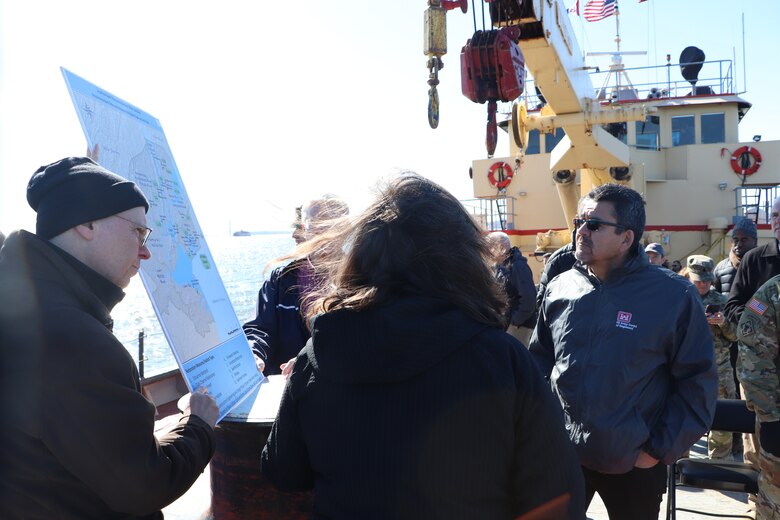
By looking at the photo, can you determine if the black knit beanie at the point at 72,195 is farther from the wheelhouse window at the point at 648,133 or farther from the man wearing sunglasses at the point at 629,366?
the wheelhouse window at the point at 648,133

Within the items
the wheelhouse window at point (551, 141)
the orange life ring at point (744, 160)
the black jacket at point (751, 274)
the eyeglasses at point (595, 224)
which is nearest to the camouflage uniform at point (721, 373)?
the black jacket at point (751, 274)

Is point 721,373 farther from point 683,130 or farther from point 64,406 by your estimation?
point 683,130

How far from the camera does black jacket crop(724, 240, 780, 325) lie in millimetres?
4461

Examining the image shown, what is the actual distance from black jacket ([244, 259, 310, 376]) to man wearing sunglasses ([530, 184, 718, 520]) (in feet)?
4.41

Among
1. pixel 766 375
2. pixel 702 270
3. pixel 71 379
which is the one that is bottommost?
pixel 766 375

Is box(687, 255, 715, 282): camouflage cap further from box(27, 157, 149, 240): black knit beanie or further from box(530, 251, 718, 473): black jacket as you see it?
box(27, 157, 149, 240): black knit beanie

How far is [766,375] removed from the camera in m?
2.97

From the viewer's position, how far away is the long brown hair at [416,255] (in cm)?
144

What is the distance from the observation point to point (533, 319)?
684 centimetres

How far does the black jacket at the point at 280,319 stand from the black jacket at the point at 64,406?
1.65 m

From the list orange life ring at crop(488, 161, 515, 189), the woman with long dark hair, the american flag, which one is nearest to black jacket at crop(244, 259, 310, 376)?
the woman with long dark hair

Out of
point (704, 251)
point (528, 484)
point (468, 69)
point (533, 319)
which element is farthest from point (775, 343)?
point (704, 251)

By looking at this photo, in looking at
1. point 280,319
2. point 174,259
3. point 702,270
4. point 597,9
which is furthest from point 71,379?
point 597,9

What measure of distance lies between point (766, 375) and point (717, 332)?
2.34 meters
